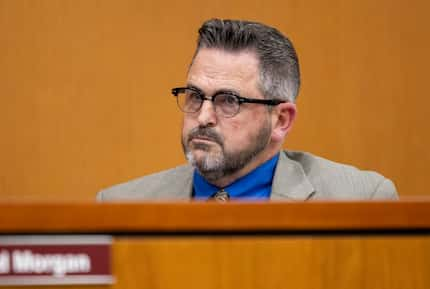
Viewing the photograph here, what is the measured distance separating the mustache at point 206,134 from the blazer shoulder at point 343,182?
252 mm

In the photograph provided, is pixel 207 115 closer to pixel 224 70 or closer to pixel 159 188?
pixel 224 70

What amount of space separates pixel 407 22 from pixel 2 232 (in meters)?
2.21

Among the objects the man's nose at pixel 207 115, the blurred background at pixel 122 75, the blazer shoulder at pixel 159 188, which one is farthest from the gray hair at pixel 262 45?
the blurred background at pixel 122 75

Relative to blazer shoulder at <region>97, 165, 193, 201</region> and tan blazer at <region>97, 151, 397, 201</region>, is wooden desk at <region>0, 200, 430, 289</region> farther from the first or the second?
blazer shoulder at <region>97, 165, 193, 201</region>

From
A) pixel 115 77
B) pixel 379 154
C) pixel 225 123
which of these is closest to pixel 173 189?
pixel 225 123

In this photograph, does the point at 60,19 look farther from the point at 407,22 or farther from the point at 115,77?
the point at 407,22

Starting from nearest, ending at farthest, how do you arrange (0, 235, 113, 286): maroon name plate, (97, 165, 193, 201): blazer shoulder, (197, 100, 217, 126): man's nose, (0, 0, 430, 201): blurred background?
1. (0, 235, 113, 286): maroon name plate
2. (197, 100, 217, 126): man's nose
3. (97, 165, 193, 201): blazer shoulder
4. (0, 0, 430, 201): blurred background

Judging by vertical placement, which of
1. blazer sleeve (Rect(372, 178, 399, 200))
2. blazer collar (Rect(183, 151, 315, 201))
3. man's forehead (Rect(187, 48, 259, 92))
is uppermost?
man's forehead (Rect(187, 48, 259, 92))

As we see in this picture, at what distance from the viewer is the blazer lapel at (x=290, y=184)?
182 centimetres

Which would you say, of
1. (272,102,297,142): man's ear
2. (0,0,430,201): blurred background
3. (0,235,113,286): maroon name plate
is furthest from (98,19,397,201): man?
(0,235,113,286): maroon name plate

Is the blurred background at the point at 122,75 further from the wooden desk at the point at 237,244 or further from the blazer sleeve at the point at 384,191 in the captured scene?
the wooden desk at the point at 237,244

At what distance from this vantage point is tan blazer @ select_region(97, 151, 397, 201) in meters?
1.84

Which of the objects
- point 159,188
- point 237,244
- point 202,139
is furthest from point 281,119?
point 237,244

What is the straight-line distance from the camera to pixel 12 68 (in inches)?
108
